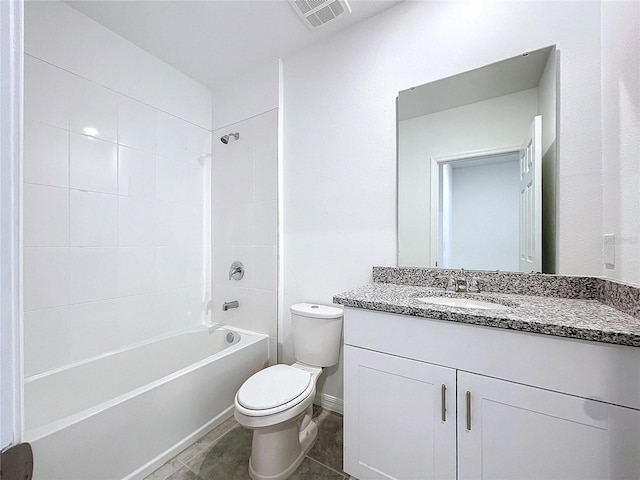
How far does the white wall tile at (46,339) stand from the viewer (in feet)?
4.67

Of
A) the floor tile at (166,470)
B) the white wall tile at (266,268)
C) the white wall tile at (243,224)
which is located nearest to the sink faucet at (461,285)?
the white wall tile at (266,268)

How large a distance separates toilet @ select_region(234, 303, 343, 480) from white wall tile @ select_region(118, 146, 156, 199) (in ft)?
4.40

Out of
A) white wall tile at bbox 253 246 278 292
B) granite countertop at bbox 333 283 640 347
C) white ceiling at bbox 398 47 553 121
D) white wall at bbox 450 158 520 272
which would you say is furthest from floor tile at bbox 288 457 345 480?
white ceiling at bbox 398 47 553 121

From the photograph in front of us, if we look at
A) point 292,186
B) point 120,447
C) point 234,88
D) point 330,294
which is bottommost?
point 120,447

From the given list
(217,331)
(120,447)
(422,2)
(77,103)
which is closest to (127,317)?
(217,331)

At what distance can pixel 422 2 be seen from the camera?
1.51m

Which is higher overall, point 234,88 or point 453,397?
point 234,88

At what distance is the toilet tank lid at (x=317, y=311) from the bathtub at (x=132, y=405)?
0.48 meters

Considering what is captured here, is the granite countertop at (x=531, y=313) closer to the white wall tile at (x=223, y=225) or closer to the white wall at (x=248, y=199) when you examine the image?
the white wall at (x=248, y=199)

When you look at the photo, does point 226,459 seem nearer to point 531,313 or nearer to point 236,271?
point 236,271

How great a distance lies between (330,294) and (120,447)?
1.25 m

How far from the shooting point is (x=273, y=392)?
1.27 meters

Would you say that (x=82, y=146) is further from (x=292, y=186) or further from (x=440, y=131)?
(x=440, y=131)

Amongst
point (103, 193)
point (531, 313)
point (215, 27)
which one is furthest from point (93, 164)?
point (531, 313)
